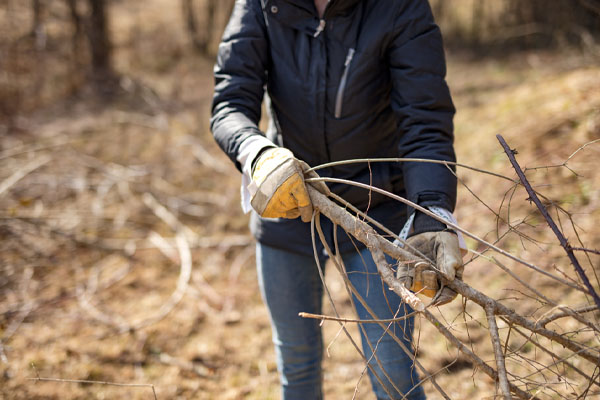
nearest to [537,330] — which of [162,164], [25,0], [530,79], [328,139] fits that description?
[328,139]

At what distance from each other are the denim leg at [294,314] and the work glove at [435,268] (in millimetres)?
399

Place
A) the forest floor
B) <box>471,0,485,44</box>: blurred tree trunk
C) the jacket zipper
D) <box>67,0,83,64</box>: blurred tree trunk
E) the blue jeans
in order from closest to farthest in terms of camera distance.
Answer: the jacket zipper, the blue jeans, the forest floor, <box>67,0,83,64</box>: blurred tree trunk, <box>471,0,485,44</box>: blurred tree trunk

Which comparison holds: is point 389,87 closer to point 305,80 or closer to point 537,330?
point 305,80

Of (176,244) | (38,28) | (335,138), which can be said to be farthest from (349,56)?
(38,28)

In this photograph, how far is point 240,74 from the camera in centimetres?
148

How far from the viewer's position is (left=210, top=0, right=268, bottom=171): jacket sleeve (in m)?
1.46

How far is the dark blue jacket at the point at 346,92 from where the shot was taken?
134cm

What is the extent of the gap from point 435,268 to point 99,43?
680 centimetres

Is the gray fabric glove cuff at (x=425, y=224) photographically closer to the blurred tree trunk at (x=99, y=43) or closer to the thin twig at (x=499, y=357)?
the thin twig at (x=499, y=357)

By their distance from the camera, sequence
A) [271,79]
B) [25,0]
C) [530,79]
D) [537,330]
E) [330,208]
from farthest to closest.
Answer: [25,0]
[530,79]
[271,79]
[330,208]
[537,330]

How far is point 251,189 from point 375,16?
0.59 metres

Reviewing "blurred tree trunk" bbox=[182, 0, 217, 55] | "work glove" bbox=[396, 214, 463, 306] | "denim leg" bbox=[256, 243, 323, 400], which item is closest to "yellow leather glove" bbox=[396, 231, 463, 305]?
"work glove" bbox=[396, 214, 463, 306]

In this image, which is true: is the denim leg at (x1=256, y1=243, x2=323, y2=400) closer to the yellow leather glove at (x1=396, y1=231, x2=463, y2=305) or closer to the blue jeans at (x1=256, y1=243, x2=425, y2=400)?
the blue jeans at (x1=256, y1=243, x2=425, y2=400)

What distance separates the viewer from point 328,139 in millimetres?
1464
